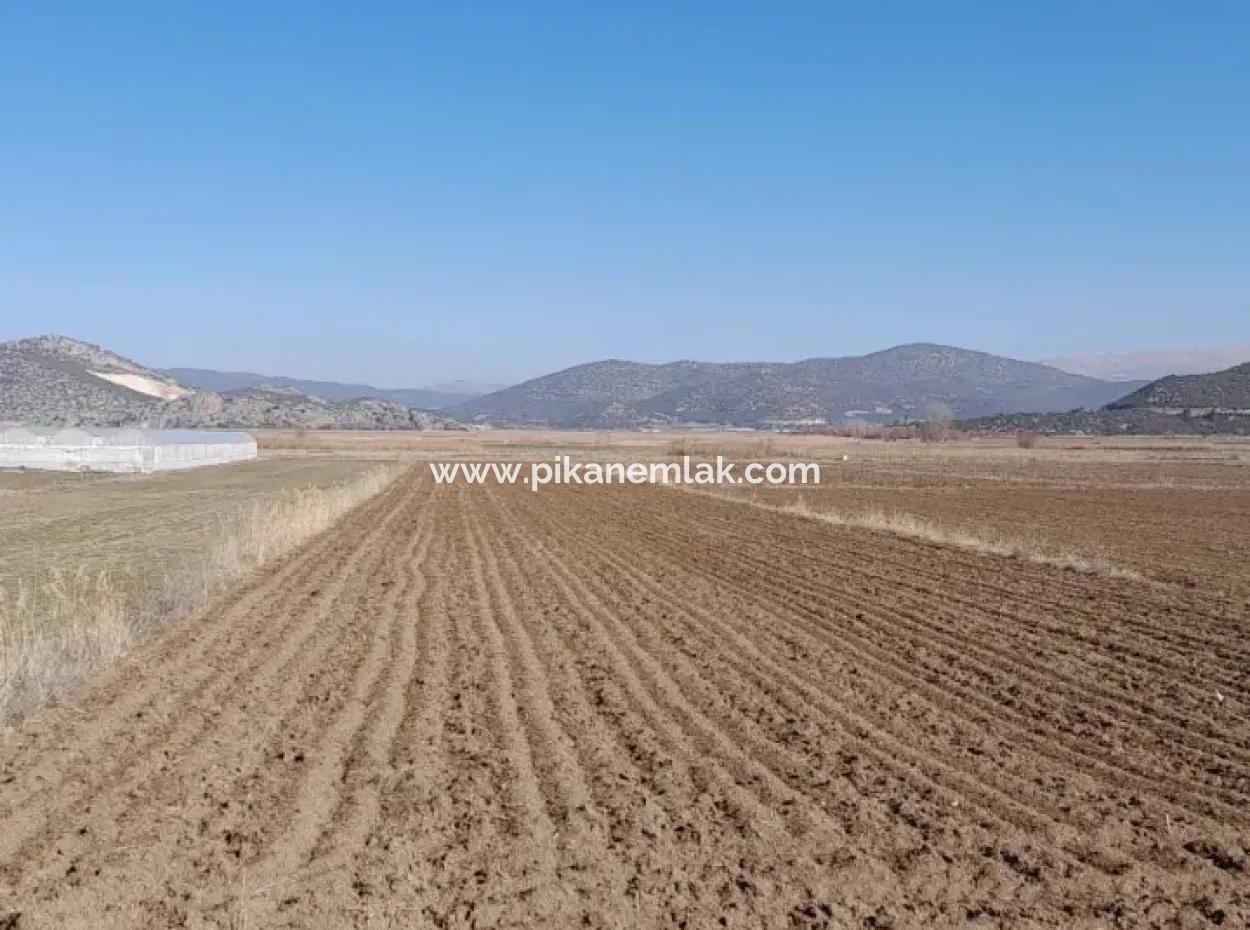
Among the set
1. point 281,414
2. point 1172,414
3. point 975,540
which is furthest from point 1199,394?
point 975,540

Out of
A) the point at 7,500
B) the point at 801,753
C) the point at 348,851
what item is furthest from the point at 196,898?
the point at 7,500

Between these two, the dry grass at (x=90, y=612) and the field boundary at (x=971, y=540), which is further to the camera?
the field boundary at (x=971, y=540)

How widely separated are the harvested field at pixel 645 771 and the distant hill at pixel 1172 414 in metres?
164

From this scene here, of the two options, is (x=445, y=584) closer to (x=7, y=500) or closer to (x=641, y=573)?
(x=641, y=573)

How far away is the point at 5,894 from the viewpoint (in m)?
4.98

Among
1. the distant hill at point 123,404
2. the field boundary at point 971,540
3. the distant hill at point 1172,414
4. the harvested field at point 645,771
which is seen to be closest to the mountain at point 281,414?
the distant hill at point 123,404

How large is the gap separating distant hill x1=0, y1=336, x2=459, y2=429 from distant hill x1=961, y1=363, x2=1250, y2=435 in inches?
3985

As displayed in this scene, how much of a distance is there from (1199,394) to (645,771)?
194m

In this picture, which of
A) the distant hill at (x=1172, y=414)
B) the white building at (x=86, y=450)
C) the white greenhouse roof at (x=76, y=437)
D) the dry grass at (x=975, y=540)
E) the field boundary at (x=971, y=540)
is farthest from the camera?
the distant hill at (x=1172, y=414)

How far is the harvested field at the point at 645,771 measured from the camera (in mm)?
5168

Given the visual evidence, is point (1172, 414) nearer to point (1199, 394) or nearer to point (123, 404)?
point (1199, 394)

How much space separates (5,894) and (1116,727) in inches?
289

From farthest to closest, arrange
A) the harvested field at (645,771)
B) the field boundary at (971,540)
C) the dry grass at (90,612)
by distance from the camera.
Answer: the field boundary at (971,540), the dry grass at (90,612), the harvested field at (645,771)

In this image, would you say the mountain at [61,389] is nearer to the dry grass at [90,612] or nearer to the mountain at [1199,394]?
the dry grass at [90,612]
